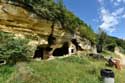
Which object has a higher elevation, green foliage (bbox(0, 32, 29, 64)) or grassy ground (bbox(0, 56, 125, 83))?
green foliage (bbox(0, 32, 29, 64))

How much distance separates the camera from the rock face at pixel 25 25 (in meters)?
16.7

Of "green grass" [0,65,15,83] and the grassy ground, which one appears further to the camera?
"green grass" [0,65,15,83]

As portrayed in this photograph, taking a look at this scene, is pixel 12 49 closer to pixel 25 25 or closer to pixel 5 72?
pixel 5 72

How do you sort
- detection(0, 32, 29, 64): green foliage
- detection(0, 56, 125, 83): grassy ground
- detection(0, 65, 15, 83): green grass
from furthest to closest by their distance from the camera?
detection(0, 32, 29, 64): green foliage
detection(0, 65, 15, 83): green grass
detection(0, 56, 125, 83): grassy ground

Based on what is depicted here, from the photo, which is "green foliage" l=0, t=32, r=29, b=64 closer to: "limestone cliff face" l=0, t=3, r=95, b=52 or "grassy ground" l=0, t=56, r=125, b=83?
"grassy ground" l=0, t=56, r=125, b=83

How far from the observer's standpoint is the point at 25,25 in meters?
18.4

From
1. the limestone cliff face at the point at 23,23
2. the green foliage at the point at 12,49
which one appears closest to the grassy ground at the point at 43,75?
the green foliage at the point at 12,49

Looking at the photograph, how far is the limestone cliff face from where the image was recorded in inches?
657

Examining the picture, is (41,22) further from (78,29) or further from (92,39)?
(92,39)

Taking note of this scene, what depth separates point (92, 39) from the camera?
31.2 m

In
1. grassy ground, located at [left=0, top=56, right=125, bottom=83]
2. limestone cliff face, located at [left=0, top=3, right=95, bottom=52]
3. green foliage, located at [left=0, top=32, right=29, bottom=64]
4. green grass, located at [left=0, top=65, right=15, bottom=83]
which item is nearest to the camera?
grassy ground, located at [left=0, top=56, right=125, bottom=83]

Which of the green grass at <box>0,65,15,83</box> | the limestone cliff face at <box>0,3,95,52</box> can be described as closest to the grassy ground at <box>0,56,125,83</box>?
the green grass at <box>0,65,15,83</box>

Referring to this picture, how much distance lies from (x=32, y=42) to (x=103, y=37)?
24397mm

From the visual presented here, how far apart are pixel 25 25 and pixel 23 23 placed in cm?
28
